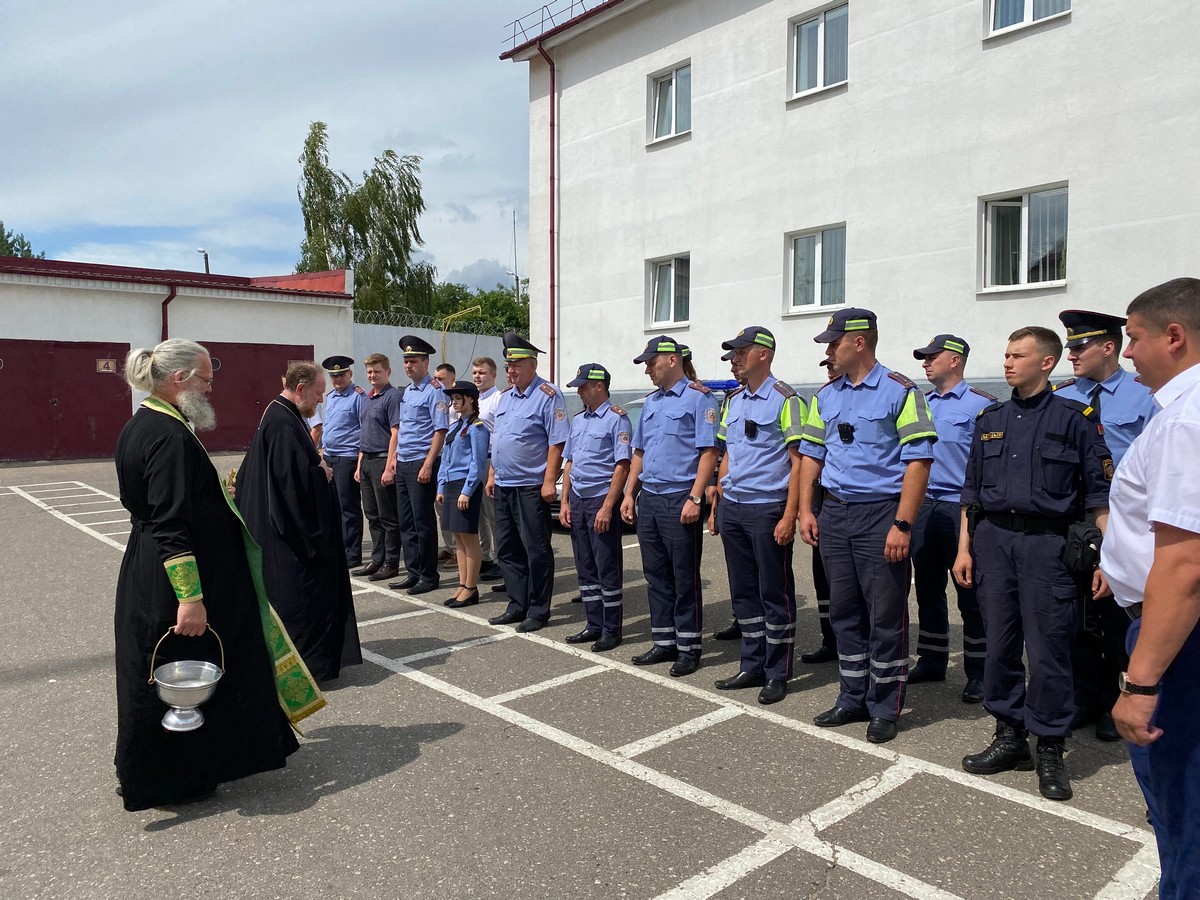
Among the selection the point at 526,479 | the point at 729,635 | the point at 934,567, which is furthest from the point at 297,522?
the point at 934,567

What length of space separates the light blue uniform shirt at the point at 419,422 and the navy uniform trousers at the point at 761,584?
3.24 m

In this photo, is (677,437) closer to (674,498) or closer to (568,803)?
(674,498)

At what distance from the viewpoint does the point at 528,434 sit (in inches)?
257

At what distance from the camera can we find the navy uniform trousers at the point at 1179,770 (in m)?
2.13

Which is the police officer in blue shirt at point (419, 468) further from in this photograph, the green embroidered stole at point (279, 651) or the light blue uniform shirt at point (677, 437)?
the green embroidered stole at point (279, 651)

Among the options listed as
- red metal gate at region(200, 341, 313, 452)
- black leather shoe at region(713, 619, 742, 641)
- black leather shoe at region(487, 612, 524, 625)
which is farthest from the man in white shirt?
red metal gate at region(200, 341, 313, 452)

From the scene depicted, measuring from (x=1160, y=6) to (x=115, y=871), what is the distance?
37.8ft

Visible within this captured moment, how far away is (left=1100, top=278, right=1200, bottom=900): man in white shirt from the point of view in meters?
2.06

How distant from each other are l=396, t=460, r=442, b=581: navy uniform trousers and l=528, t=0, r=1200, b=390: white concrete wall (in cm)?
690

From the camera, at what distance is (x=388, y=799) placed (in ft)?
12.0

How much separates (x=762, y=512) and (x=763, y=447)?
0.36 metres

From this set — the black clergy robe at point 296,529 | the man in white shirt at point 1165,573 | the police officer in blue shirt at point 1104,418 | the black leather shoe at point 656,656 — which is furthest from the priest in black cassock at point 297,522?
the man in white shirt at point 1165,573

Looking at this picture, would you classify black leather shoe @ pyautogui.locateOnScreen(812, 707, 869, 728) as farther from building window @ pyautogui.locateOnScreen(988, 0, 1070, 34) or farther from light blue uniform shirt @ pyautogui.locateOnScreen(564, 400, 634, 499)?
building window @ pyautogui.locateOnScreen(988, 0, 1070, 34)

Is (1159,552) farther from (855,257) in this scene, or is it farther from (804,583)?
(855,257)
